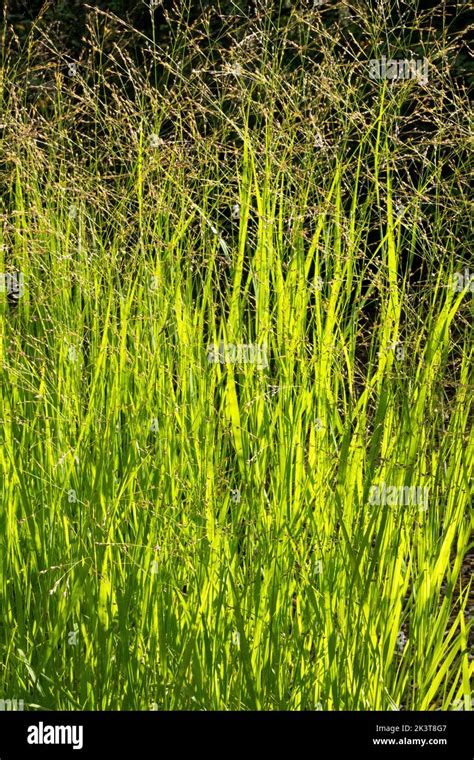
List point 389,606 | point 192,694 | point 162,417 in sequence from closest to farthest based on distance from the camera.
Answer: point 192,694 → point 389,606 → point 162,417

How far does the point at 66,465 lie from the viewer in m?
2.51

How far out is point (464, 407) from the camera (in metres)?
2.67

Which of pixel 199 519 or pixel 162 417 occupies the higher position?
pixel 162 417

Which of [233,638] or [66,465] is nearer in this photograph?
[233,638]

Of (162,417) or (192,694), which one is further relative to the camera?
(162,417)

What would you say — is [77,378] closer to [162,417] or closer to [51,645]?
→ [162,417]

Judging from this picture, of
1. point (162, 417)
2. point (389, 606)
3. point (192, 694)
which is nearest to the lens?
point (192, 694)

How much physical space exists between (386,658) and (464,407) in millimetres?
694
